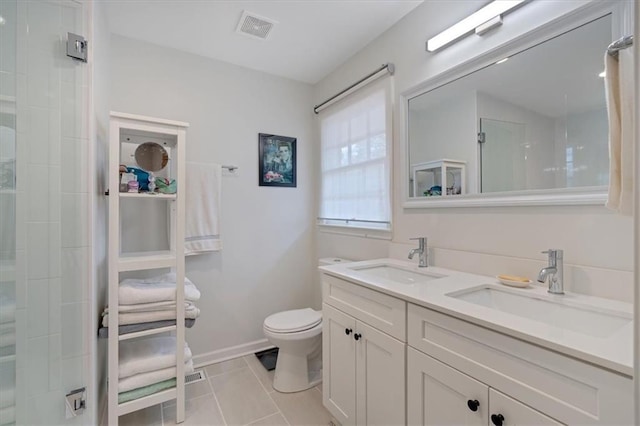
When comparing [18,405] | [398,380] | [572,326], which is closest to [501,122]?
[572,326]

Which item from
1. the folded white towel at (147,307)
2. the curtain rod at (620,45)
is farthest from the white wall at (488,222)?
the folded white towel at (147,307)

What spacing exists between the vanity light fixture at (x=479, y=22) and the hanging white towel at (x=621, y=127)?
73 cm

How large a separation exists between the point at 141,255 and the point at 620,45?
6.94ft

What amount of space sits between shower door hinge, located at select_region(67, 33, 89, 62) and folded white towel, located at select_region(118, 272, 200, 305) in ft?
3.70

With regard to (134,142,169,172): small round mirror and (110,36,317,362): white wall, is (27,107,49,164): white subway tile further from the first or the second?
(110,36,317,362): white wall

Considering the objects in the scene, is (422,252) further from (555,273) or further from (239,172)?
(239,172)

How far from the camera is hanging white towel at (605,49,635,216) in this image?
70 cm

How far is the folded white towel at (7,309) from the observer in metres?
1.18

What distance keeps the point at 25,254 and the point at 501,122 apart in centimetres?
219

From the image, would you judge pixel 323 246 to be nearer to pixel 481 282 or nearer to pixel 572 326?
pixel 481 282

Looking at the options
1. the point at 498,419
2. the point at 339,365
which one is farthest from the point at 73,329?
the point at 498,419

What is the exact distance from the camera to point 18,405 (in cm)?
123

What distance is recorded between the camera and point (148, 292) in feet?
5.08

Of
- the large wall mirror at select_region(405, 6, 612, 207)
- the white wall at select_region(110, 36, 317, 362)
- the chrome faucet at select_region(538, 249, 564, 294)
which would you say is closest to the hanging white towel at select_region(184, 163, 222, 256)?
the white wall at select_region(110, 36, 317, 362)
